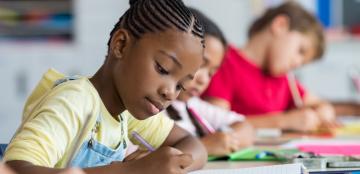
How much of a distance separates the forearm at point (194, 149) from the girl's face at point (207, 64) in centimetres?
37

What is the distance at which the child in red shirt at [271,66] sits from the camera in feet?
6.72

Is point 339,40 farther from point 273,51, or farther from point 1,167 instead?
point 1,167

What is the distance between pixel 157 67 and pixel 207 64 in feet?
2.21

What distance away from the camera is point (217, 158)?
3.98 ft

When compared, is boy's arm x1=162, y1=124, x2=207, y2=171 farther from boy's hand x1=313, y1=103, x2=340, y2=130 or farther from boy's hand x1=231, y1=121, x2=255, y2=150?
boy's hand x1=313, y1=103, x2=340, y2=130

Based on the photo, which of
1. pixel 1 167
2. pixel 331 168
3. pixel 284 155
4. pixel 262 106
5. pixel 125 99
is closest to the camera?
pixel 1 167

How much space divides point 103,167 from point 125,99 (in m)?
0.13

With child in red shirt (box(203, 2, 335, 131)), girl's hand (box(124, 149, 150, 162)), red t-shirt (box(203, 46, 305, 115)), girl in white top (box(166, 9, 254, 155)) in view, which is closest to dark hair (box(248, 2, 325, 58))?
child in red shirt (box(203, 2, 335, 131))

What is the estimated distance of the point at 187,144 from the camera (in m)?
1.08

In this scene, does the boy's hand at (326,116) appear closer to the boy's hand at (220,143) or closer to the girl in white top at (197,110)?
the girl in white top at (197,110)

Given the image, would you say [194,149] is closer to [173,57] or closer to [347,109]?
[173,57]

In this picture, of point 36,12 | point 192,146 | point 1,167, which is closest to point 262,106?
point 192,146

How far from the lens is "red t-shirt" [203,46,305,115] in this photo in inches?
81.8

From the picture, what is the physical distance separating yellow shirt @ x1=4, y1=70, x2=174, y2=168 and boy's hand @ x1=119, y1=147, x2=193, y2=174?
0.24 feet
